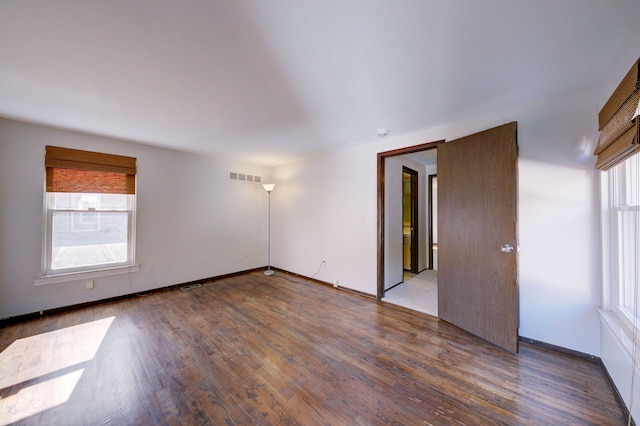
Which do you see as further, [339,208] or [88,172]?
[339,208]

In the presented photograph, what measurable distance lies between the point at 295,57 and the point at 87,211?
3.71 metres

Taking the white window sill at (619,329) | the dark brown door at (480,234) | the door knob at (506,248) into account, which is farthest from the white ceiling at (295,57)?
the white window sill at (619,329)

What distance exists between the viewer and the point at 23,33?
1.39 metres

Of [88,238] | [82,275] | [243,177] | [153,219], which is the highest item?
[243,177]

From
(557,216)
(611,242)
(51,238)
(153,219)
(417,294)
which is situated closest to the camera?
(611,242)

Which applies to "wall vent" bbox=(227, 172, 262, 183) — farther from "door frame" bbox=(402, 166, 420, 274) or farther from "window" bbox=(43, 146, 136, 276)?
"door frame" bbox=(402, 166, 420, 274)

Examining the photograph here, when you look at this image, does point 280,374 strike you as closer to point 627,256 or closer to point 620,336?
point 620,336

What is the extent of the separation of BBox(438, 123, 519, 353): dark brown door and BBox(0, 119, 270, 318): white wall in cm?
381

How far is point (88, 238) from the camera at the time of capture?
3258 millimetres

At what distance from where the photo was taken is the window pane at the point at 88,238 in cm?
306

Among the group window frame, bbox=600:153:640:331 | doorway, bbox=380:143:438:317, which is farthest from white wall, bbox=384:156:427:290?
window frame, bbox=600:153:640:331

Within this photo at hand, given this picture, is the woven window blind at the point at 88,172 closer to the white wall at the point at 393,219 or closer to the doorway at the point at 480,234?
the white wall at the point at 393,219

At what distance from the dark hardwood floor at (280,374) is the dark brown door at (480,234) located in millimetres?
271

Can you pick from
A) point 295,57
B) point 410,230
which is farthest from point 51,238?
point 410,230
